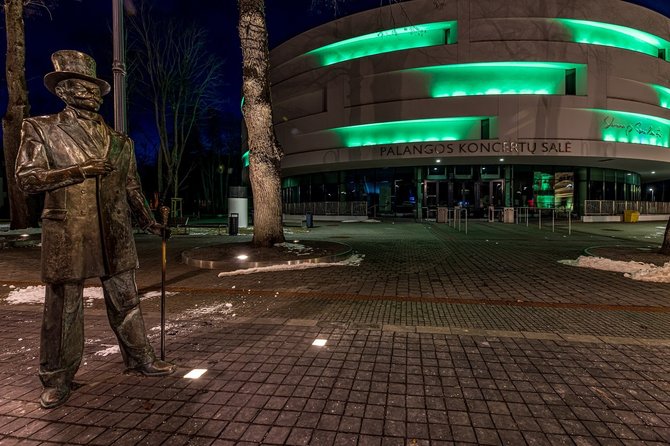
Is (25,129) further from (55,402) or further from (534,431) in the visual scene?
(534,431)

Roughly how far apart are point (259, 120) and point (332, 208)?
22.8 metres

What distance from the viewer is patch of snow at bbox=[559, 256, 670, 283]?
7398mm

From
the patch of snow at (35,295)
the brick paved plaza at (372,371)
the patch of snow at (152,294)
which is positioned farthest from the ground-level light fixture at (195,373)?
the patch of snow at (35,295)

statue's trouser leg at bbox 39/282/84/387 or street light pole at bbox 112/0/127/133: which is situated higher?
street light pole at bbox 112/0/127/133

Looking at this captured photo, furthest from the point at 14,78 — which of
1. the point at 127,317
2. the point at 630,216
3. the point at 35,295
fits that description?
the point at 630,216

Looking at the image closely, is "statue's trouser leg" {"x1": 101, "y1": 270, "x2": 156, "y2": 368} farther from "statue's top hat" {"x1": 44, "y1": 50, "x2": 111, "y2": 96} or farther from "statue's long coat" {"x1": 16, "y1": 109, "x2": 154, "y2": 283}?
"statue's top hat" {"x1": 44, "y1": 50, "x2": 111, "y2": 96}

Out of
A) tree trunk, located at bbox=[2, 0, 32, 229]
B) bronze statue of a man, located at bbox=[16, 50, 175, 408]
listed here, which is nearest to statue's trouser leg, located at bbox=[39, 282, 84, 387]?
bronze statue of a man, located at bbox=[16, 50, 175, 408]

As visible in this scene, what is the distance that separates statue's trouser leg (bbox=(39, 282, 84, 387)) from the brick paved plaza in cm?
24

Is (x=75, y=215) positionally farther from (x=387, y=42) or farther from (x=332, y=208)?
(x=387, y=42)

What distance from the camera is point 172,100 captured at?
85.8 ft

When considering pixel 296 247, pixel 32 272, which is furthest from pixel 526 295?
pixel 32 272

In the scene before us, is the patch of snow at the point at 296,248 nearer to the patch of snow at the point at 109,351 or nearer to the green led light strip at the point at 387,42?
the patch of snow at the point at 109,351

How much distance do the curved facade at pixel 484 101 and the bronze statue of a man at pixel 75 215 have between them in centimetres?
2235

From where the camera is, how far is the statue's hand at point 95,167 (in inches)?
112
